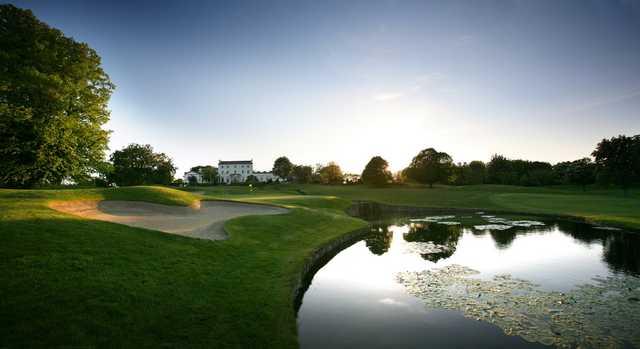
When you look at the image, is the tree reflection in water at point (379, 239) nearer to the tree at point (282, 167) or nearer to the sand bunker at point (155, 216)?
the sand bunker at point (155, 216)

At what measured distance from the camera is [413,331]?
9242mm

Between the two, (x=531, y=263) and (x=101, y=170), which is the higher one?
(x=101, y=170)

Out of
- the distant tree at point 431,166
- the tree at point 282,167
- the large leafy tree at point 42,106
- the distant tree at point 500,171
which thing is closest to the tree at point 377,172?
the distant tree at point 431,166

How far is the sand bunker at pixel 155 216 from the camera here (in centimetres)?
1592

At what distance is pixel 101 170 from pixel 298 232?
15.7 metres

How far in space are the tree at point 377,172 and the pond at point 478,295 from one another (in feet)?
228

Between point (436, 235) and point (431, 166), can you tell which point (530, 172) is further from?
point (436, 235)

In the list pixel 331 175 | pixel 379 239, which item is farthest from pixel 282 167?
pixel 379 239

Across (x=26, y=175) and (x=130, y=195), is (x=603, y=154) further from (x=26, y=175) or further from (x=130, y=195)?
(x=26, y=175)

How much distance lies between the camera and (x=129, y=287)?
8.38 meters

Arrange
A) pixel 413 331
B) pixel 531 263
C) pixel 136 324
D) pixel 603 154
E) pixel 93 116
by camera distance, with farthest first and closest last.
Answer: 1. pixel 603 154
2. pixel 93 116
3. pixel 531 263
4. pixel 413 331
5. pixel 136 324

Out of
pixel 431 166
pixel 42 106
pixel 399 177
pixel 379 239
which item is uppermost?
pixel 42 106

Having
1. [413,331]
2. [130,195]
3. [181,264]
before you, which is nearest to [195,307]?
[181,264]

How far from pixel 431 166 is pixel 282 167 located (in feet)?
262
